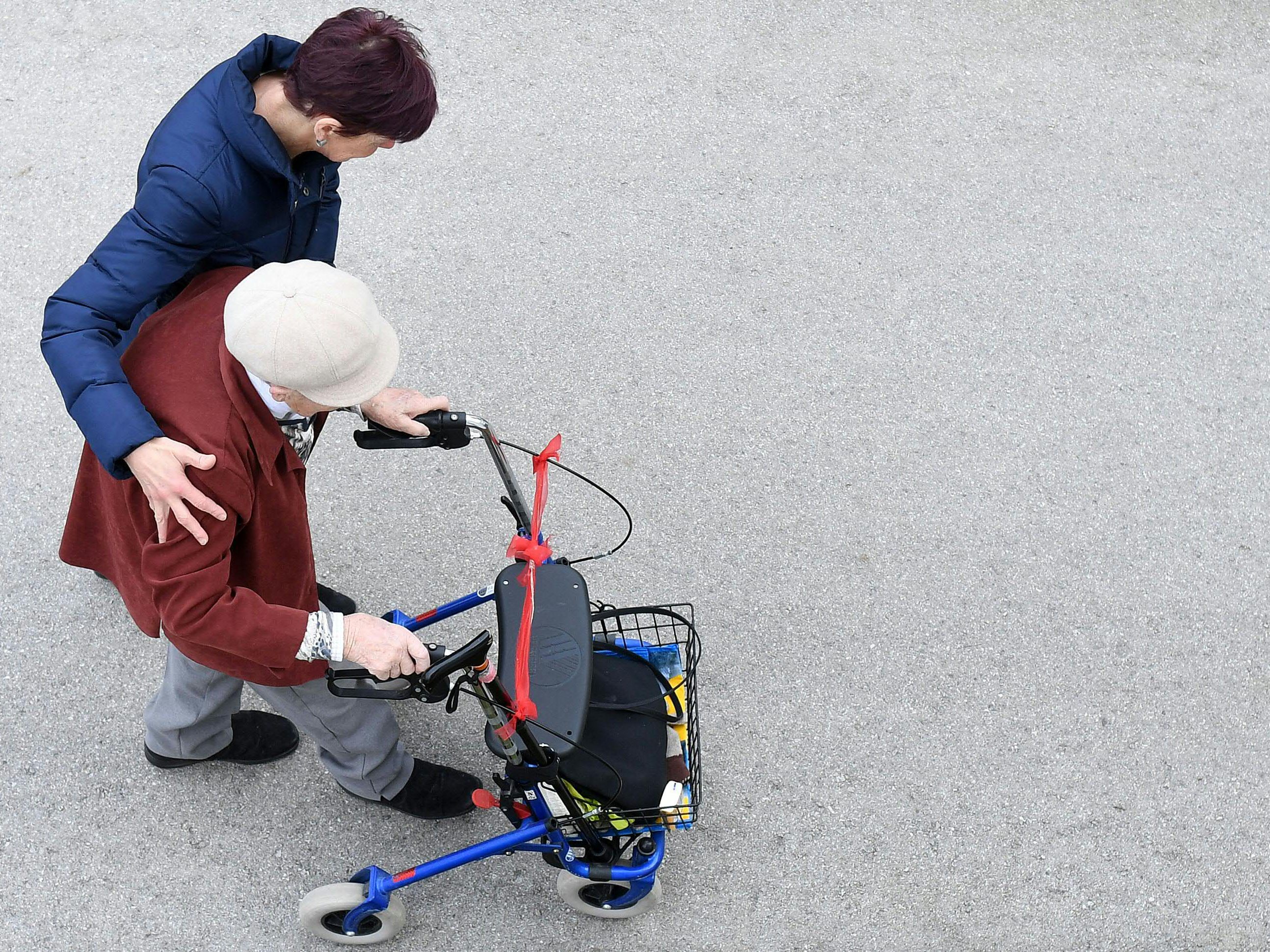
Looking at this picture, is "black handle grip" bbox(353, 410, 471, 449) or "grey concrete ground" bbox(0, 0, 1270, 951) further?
"grey concrete ground" bbox(0, 0, 1270, 951)

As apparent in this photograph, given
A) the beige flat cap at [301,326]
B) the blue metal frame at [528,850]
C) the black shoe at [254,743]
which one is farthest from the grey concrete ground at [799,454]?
the beige flat cap at [301,326]

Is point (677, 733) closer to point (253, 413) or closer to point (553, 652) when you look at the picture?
point (553, 652)

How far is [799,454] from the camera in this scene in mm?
3332

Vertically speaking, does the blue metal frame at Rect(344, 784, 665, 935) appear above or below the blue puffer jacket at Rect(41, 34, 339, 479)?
below

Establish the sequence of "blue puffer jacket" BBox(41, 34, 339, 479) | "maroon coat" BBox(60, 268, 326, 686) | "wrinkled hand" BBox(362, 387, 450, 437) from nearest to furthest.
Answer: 1. "maroon coat" BBox(60, 268, 326, 686)
2. "blue puffer jacket" BBox(41, 34, 339, 479)
3. "wrinkled hand" BBox(362, 387, 450, 437)

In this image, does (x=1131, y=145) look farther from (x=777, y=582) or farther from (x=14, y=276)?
(x=14, y=276)

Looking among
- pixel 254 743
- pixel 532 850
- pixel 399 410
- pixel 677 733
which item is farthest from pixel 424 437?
pixel 254 743

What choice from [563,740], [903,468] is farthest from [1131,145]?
[563,740]

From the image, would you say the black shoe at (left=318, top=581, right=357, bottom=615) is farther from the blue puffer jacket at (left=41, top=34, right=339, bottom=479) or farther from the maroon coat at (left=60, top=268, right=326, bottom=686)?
the blue puffer jacket at (left=41, top=34, right=339, bottom=479)

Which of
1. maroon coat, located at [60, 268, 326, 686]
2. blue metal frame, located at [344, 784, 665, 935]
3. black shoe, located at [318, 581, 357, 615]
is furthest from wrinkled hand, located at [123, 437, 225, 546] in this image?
black shoe, located at [318, 581, 357, 615]

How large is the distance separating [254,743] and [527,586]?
3.61 ft

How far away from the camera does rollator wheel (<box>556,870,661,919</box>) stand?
2412 millimetres

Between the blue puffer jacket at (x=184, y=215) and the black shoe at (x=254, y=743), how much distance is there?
1.06 metres

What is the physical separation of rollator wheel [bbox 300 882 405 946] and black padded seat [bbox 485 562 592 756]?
57 centimetres
